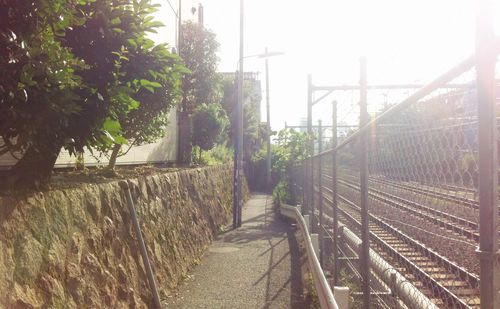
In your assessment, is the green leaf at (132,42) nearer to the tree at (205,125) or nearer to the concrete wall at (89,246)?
the concrete wall at (89,246)

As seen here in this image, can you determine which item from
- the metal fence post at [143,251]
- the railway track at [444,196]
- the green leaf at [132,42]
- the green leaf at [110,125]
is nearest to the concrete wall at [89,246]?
the metal fence post at [143,251]

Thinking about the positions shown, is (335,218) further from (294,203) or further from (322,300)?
(294,203)

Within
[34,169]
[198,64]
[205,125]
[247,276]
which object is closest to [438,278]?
[34,169]

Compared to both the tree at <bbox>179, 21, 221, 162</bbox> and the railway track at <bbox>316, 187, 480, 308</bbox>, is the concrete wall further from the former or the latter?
the tree at <bbox>179, 21, 221, 162</bbox>

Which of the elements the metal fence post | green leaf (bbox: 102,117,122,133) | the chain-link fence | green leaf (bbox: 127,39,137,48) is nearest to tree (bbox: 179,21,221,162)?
the metal fence post

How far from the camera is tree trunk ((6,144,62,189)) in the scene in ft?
11.6

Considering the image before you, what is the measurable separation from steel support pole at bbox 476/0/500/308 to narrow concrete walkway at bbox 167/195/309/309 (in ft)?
14.9

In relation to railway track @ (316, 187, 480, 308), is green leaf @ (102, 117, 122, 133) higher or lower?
higher

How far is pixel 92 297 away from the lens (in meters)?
4.09

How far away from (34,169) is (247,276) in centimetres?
445

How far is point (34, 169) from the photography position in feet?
12.1

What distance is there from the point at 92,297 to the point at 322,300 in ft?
6.69

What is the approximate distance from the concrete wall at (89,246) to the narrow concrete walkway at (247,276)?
371mm

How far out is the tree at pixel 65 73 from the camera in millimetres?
2957
